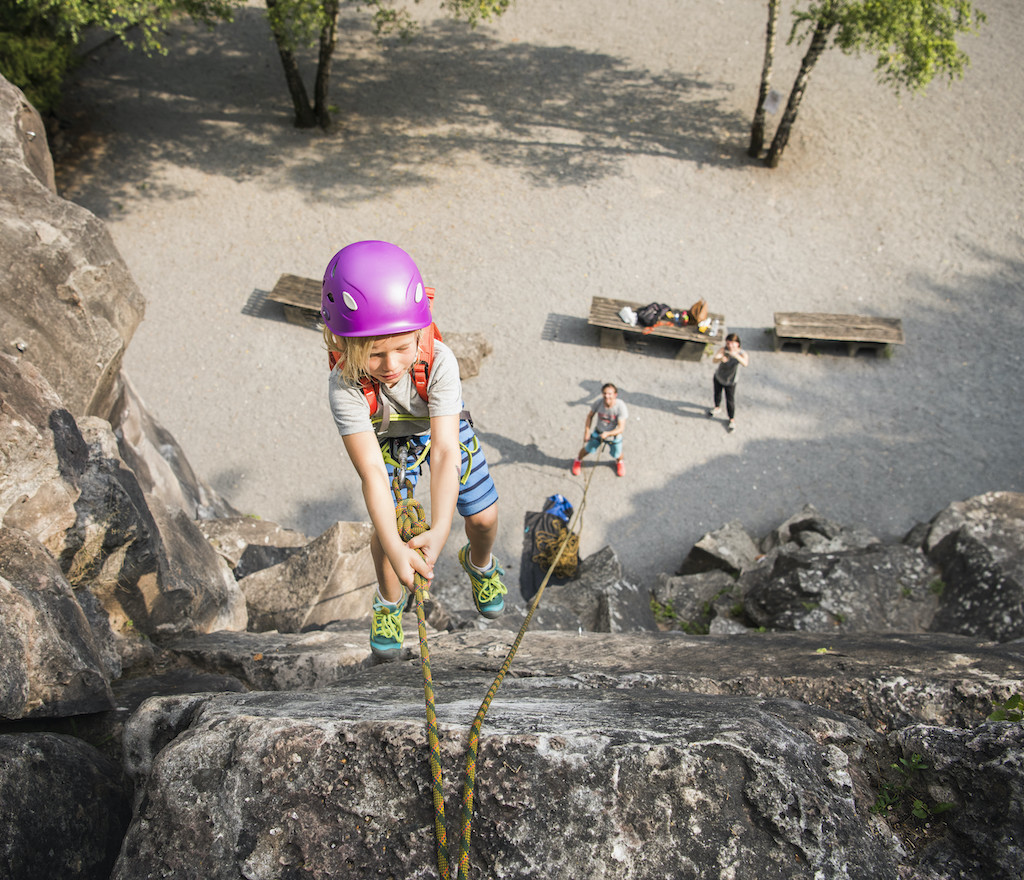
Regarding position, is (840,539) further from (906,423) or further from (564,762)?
(564,762)

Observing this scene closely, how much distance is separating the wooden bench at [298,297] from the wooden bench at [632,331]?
4989 mm

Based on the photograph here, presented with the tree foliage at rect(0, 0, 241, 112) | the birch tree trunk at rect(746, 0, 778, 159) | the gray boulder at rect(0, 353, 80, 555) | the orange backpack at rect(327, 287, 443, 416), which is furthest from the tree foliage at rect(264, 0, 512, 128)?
the orange backpack at rect(327, 287, 443, 416)

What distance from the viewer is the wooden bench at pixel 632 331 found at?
12148 millimetres

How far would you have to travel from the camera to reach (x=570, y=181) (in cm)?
1527

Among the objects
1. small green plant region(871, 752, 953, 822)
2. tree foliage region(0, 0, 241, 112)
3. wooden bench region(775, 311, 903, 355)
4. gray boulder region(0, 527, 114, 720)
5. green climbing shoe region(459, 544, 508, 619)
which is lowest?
wooden bench region(775, 311, 903, 355)

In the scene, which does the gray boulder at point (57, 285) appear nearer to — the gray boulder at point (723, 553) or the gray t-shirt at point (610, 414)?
the gray t-shirt at point (610, 414)

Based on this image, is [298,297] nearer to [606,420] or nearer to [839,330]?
[606,420]

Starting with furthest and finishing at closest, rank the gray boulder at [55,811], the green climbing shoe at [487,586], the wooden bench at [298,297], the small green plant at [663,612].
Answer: the wooden bench at [298,297] < the small green plant at [663,612] < the green climbing shoe at [487,586] < the gray boulder at [55,811]

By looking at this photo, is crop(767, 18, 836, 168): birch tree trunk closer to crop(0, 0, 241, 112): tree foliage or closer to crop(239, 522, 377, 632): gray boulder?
crop(0, 0, 241, 112): tree foliage

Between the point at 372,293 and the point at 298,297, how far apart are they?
34.2 feet

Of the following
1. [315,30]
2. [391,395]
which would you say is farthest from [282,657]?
[315,30]

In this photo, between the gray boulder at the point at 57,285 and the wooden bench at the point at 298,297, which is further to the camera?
the wooden bench at the point at 298,297

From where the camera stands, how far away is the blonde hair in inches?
121

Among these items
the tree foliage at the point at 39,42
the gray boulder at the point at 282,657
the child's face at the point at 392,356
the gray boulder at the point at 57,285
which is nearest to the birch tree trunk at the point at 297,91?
the tree foliage at the point at 39,42
